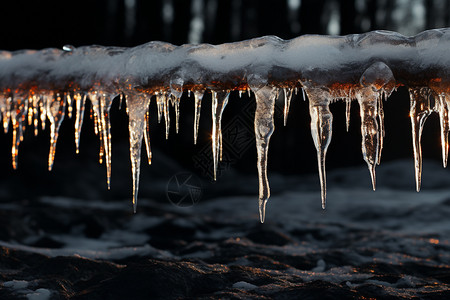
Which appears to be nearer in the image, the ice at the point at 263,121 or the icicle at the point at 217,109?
the ice at the point at 263,121

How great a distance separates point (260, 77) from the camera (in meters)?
2.70

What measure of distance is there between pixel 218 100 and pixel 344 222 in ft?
16.0

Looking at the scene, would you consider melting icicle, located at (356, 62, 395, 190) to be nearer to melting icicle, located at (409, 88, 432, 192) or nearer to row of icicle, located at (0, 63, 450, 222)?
row of icicle, located at (0, 63, 450, 222)

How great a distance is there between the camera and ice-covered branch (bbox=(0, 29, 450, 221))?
2.52 meters

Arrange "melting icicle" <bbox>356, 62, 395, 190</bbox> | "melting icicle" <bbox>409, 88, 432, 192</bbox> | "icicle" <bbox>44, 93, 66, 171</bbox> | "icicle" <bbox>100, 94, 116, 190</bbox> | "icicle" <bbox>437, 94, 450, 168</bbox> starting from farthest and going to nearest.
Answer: "icicle" <bbox>44, 93, 66, 171</bbox>
"icicle" <bbox>100, 94, 116, 190</bbox>
"melting icicle" <bbox>409, 88, 432, 192</bbox>
"icicle" <bbox>437, 94, 450, 168</bbox>
"melting icicle" <bbox>356, 62, 395, 190</bbox>

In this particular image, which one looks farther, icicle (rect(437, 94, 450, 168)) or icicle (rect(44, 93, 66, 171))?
icicle (rect(44, 93, 66, 171))

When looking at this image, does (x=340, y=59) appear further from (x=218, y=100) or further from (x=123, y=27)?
(x=123, y=27)

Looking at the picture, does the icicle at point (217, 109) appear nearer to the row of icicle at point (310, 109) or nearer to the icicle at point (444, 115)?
the row of icicle at point (310, 109)

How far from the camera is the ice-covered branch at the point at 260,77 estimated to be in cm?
252

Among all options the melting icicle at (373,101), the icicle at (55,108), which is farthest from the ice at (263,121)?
the icicle at (55,108)

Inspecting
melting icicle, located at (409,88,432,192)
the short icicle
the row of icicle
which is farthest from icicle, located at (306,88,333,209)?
melting icicle, located at (409,88,432,192)

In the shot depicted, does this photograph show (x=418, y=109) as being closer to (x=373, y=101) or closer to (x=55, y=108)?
(x=373, y=101)

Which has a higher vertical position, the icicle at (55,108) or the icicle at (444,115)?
the icicle at (55,108)

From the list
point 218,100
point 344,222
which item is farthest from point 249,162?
point 218,100
